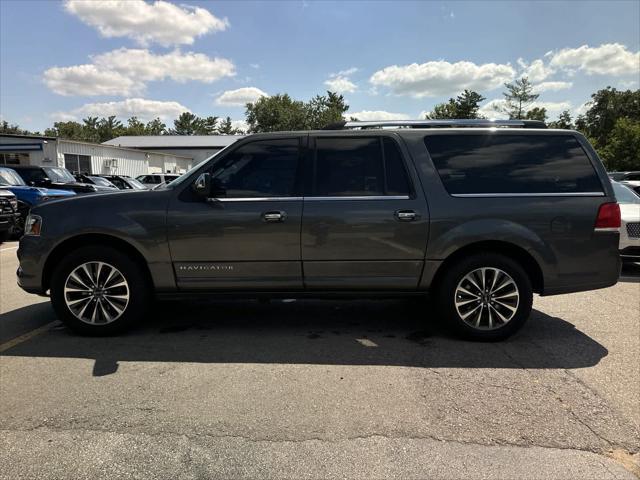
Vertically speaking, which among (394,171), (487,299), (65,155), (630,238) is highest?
(65,155)

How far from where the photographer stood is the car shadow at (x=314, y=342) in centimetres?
415

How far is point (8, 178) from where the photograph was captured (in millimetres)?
13719

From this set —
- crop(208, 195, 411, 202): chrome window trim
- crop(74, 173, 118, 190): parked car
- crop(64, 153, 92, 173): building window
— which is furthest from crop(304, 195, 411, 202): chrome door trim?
crop(64, 153, 92, 173): building window

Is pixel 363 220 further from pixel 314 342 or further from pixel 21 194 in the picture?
pixel 21 194

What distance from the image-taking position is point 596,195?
447 cm

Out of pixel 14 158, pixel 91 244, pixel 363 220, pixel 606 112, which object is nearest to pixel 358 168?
pixel 363 220

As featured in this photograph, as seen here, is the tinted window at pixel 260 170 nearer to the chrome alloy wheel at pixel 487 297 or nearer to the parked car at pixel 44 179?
the chrome alloy wheel at pixel 487 297

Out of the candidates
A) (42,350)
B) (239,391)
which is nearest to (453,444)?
(239,391)

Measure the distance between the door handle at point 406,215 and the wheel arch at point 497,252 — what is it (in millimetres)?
525

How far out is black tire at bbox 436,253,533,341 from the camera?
177 inches

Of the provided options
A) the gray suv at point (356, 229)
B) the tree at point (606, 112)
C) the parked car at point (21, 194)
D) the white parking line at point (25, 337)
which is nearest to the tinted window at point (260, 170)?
the gray suv at point (356, 229)

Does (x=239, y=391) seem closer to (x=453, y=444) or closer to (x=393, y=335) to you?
(x=453, y=444)

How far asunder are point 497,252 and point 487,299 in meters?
0.46

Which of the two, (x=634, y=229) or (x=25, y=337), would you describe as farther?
(x=634, y=229)
